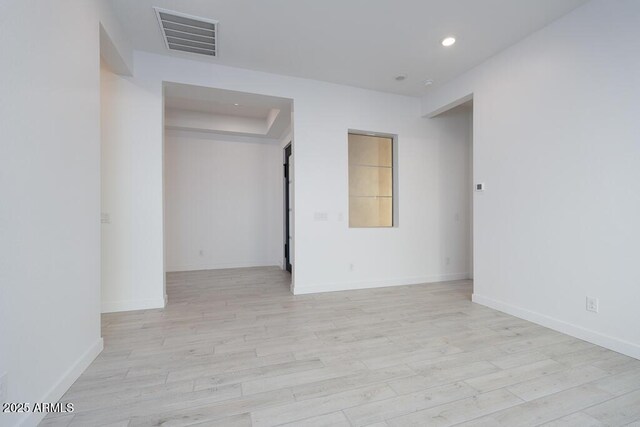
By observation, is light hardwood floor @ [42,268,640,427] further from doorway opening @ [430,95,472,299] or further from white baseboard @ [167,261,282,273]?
white baseboard @ [167,261,282,273]

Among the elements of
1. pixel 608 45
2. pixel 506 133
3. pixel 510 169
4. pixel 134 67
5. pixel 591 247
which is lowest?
pixel 591 247

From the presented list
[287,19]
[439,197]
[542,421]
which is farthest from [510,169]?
[287,19]

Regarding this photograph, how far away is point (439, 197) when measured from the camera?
471cm

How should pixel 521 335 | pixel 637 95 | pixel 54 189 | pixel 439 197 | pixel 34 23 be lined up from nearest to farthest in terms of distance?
pixel 34 23 → pixel 54 189 → pixel 637 95 → pixel 521 335 → pixel 439 197

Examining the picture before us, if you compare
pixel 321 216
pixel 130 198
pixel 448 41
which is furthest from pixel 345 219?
pixel 130 198

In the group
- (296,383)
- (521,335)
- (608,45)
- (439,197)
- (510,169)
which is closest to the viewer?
(296,383)

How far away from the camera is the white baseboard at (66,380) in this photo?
55.2 inches

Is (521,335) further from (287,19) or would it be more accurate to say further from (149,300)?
(149,300)

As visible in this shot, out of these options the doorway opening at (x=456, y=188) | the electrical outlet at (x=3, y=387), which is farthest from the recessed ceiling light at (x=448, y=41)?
the electrical outlet at (x=3, y=387)

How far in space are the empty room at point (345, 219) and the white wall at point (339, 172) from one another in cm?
3

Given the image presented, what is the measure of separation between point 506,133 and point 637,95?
3.59 feet

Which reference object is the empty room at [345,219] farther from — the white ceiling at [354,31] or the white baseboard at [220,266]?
the white baseboard at [220,266]

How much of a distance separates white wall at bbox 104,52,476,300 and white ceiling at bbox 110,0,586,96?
287 mm

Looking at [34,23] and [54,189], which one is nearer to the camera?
[34,23]
